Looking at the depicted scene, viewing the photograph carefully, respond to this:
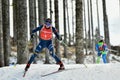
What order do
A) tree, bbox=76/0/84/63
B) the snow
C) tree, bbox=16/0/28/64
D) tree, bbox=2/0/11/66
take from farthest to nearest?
tree, bbox=2/0/11/66, tree, bbox=76/0/84/63, tree, bbox=16/0/28/64, the snow

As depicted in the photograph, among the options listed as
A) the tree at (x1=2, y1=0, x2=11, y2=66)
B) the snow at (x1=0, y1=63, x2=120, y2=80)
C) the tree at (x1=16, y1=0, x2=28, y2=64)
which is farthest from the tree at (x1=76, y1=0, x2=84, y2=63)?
the tree at (x1=2, y1=0, x2=11, y2=66)

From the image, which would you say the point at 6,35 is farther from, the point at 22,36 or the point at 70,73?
the point at 70,73

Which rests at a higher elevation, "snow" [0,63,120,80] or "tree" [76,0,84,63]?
"tree" [76,0,84,63]

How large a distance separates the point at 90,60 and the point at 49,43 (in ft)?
75.1

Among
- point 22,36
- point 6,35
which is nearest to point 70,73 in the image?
point 22,36

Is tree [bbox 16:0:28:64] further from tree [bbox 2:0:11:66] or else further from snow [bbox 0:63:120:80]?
tree [bbox 2:0:11:66]

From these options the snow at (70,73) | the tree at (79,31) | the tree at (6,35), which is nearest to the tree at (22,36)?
the snow at (70,73)

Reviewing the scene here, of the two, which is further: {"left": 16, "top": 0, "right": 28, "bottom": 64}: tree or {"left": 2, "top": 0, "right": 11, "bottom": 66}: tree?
{"left": 2, "top": 0, "right": 11, "bottom": 66}: tree

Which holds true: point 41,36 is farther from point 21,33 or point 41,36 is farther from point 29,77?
point 21,33

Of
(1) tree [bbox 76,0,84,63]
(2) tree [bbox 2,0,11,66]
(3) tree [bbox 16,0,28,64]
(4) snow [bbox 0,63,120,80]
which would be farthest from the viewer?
(2) tree [bbox 2,0,11,66]

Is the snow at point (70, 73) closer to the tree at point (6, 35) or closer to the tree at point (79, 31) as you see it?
the tree at point (79, 31)

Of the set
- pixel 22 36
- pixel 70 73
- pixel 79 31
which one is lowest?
pixel 70 73

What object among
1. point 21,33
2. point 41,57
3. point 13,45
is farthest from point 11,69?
point 13,45

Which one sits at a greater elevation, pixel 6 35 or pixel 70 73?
pixel 6 35
